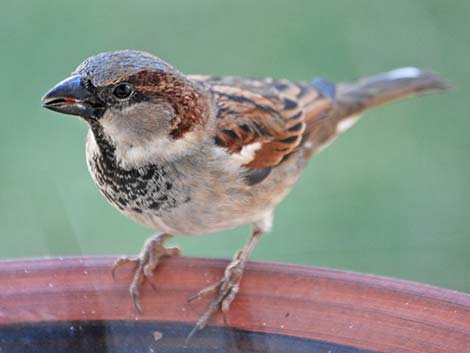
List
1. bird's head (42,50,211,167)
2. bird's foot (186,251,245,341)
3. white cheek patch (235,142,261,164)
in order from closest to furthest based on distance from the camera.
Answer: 1. bird's foot (186,251,245,341)
2. bird's head (42,50,211,167)
3. white cheek patch (235,142,261,164)

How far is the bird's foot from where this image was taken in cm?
191

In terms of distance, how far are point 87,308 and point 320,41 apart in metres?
2.78

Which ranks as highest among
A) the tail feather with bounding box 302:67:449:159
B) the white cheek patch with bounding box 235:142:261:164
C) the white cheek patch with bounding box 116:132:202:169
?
the white cheek patch with bounding box 116:132:202:169

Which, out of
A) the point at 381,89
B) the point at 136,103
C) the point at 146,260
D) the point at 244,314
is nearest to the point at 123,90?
the point at 136,103

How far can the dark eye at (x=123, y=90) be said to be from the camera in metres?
2.05

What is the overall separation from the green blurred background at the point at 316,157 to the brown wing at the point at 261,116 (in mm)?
800

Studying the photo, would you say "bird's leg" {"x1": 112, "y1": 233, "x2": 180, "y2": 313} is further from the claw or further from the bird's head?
the bird's head

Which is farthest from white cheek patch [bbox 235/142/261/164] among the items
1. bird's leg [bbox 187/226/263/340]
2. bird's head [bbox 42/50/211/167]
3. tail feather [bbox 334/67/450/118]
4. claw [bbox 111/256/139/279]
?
tail feather [bbox 334/67/450/118]

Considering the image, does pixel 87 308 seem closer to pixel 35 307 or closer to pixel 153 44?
pixel 35 307

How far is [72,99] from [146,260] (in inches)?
17.7

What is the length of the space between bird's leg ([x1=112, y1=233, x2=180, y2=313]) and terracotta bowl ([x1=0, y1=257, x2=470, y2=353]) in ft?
0.07

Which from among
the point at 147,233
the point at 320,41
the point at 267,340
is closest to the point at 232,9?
the point at 320,41

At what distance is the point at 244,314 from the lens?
1938mm

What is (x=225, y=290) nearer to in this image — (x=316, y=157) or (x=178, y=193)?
(x=178, y=193)
